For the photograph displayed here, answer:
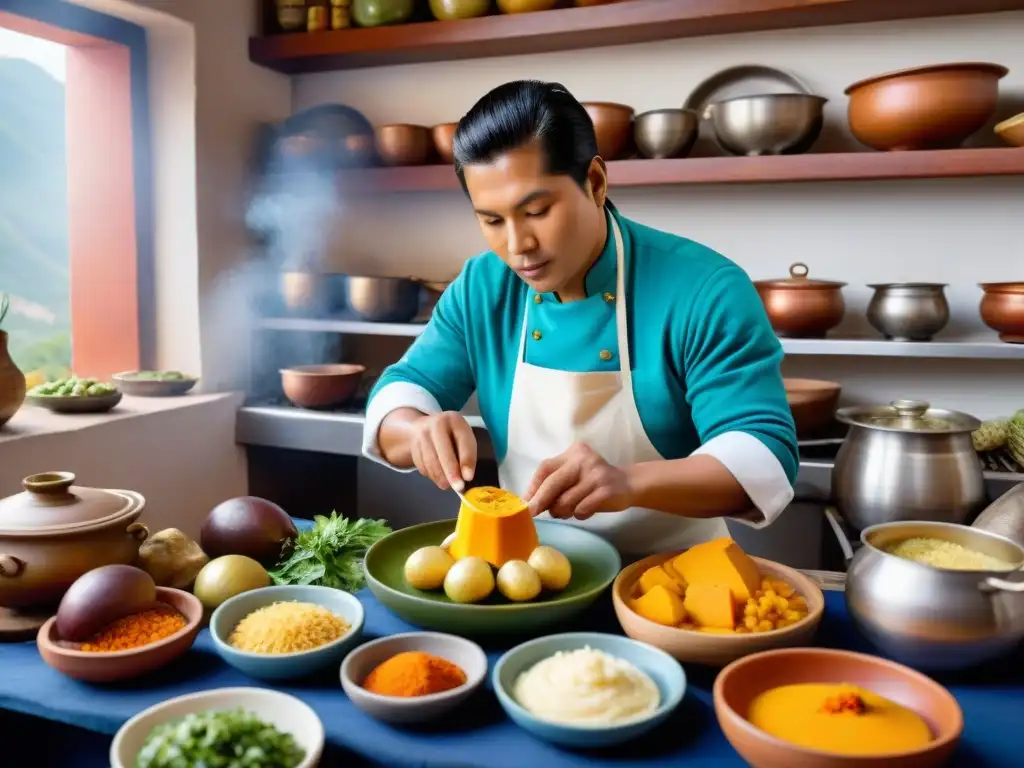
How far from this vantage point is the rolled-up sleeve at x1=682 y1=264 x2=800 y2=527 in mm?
1499

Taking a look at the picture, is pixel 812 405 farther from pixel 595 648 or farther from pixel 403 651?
pixel 403 651

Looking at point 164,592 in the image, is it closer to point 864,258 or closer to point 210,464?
point 210,464

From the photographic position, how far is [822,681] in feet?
3.61

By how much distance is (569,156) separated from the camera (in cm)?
151

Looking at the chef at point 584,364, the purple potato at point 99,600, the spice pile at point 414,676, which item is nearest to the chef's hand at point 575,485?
the chef at point 584,364

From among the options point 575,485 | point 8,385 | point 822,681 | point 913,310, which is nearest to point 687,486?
point 575,485

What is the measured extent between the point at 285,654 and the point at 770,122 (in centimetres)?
242

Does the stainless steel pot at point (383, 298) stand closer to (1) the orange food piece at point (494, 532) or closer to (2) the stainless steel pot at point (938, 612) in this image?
(1) the orange food piece at point (494, 532)

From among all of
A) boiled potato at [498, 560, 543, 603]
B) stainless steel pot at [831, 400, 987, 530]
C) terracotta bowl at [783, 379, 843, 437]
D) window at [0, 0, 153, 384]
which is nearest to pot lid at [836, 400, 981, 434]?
stainless steel pot at [831, 400, 987, 530]

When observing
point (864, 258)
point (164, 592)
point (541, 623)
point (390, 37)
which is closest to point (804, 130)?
point (864, 258)

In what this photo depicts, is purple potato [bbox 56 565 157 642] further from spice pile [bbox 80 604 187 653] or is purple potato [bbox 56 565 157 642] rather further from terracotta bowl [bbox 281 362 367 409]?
terracotta bowl [bbox 281 362 367 409]

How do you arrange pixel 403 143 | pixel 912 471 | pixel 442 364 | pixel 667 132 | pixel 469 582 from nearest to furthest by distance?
pixel 469 582, pixel 442 364, pixel 912 471, pixel 667 132, pixel 403 143

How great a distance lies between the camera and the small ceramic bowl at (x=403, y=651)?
104cm

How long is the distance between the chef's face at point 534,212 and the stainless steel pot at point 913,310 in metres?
1.65
